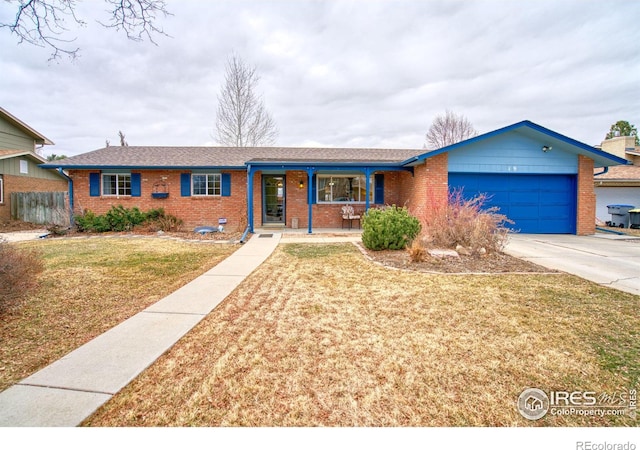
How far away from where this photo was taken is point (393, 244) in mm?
7871

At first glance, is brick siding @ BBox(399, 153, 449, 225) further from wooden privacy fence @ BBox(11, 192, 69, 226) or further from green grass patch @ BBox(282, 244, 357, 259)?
wooden privacy fence @ BBox(11, 192, 69, 226)

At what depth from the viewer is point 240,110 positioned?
69.7 feet

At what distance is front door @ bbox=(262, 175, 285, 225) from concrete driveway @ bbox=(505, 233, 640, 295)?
9042 mm

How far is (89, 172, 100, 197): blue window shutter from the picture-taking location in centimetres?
1302

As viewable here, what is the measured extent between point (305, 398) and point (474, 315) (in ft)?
8.40

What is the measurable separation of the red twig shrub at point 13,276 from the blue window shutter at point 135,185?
913cm

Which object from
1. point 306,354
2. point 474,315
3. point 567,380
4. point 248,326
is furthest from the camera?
point 474,315

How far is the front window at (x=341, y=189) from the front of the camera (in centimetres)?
1348

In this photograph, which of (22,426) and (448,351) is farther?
(448,351)

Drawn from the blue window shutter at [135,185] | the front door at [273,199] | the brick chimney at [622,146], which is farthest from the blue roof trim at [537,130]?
the brick chimney at [622,146]

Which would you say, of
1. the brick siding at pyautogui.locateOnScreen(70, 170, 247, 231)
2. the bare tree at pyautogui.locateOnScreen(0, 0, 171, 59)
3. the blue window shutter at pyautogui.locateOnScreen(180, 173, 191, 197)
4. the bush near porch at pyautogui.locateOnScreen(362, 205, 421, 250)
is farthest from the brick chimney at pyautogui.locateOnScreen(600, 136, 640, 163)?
Result: the bare tree at pyautogui.locateOnScreen(0, 0, 171, 59)

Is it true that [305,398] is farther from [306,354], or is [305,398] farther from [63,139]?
[63,139]

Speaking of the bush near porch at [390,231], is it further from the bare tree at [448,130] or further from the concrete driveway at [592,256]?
the bare tree at [448,130]
